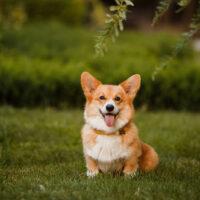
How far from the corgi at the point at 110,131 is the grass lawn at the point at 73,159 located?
16cm

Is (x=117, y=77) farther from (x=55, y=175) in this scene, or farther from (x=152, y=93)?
(x=55, y=175)

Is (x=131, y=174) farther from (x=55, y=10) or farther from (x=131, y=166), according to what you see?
(x=55, y=10)

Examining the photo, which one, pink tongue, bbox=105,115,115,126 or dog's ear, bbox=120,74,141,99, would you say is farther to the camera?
dog's ear, bbox=120,74,141,99

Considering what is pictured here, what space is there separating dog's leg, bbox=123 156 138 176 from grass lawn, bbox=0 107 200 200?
0.30ft

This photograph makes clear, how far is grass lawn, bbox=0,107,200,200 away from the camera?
3043mm

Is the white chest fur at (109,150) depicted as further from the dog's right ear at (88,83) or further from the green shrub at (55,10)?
the green shrub at (55,10)

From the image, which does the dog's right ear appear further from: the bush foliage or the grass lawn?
the bush foliage

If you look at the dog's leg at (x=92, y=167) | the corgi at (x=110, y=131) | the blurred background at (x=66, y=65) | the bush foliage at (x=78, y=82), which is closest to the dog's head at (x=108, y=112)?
the corgi at (x=110, y=131)

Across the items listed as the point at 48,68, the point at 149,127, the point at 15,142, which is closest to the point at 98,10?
the point at 48,68

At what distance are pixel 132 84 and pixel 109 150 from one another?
792mm

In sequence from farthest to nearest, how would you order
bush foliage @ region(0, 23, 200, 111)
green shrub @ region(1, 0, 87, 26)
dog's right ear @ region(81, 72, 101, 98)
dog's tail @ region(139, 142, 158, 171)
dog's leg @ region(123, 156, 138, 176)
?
green shrub @ region(1, 0, 87, 26) → bush foliage @ region(0, 23, 200, 111) → dog's tail @ region(139, 142, 158, 171) → dog's right ear @ region(81, 72, 101, 98) → dog's leg @ region(123, 156, 138, 176)

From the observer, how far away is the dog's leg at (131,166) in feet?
11.5

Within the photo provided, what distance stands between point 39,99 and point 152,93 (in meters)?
2.74

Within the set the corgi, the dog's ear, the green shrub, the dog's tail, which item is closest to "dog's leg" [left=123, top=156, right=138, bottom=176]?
the corgi
